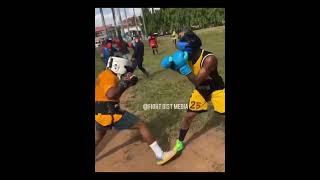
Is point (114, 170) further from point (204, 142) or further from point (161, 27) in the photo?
point (161, 27)

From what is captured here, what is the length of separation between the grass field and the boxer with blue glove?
178 millimetres

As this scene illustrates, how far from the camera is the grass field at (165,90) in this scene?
7.79 metres

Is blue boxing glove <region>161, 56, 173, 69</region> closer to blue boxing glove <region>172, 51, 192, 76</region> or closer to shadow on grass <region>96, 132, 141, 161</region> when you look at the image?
blue boxing glove <region>172, 51, 192, 76</region>

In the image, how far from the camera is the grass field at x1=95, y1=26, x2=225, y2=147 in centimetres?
779

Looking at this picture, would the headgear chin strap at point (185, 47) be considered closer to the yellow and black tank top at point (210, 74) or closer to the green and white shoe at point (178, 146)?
the yellow and black tank top at point (210, 74)

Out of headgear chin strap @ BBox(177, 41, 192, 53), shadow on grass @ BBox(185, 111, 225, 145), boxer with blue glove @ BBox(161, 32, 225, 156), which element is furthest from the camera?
shadow on grass @ BBox(185, 111, 225, 145)

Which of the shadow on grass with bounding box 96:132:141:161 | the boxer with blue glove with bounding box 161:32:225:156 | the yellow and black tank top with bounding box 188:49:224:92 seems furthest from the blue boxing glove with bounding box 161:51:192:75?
the shadow on grass with bounding box 96:132:141:161

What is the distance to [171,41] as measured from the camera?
803 centimetres

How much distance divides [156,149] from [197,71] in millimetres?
1464

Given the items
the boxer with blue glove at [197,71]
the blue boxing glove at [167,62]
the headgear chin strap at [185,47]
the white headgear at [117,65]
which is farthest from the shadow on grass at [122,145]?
the headgear chin strap at [185,47]

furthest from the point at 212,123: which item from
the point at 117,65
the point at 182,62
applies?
the point at 117,65

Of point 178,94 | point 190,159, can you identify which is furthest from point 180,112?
point 190,159

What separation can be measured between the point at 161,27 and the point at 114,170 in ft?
8.31

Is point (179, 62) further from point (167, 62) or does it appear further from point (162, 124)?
point (162, 124)
